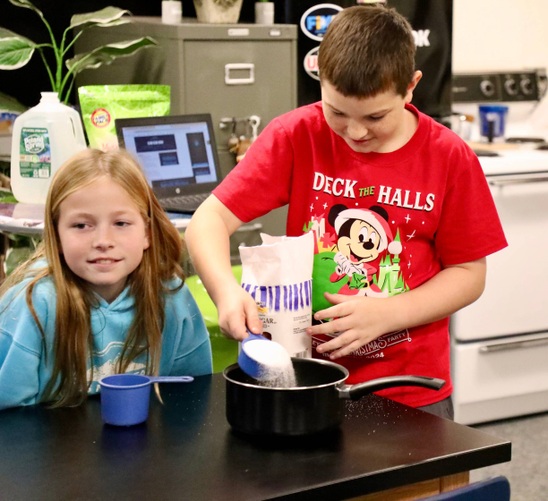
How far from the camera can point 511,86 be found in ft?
13.2

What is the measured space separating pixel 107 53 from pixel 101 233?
161cm

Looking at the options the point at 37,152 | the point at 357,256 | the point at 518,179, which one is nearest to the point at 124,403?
the point at 357,256

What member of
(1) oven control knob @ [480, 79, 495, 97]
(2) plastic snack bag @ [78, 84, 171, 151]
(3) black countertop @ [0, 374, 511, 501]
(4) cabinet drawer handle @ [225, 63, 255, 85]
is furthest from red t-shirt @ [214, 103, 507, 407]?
(1) oven control knob @ [480, 79, 495, 97]

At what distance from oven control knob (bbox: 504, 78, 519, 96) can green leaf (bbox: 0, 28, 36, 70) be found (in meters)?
1.93

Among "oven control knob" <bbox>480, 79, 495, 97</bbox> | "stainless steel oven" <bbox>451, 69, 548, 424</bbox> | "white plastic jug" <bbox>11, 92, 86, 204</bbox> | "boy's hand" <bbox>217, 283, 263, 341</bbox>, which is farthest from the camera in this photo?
"oven control knob" <bbox>480, 79, 495, 97</bbox>

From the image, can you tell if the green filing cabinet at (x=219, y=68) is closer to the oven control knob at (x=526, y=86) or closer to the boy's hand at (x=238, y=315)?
the oven control knob at (x=526, y=86)

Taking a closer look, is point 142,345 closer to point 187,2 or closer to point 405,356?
point 405,356

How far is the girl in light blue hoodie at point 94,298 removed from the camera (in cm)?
151

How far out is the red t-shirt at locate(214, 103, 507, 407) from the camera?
5.33ft

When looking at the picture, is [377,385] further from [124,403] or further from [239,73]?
[239,73]

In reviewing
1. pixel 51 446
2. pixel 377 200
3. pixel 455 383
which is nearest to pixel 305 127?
pixel 377 200

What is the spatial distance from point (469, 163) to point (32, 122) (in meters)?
1.45

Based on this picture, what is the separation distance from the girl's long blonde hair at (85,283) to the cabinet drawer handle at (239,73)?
1.58 meters

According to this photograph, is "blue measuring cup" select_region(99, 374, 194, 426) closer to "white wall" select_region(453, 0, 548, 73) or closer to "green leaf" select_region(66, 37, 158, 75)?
"green leaf" select_region(66, 37, 158, 75)
